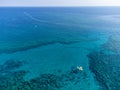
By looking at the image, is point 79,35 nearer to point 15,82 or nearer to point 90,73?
point 90,73

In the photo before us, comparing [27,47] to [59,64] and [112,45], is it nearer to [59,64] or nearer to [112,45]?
[59,64]

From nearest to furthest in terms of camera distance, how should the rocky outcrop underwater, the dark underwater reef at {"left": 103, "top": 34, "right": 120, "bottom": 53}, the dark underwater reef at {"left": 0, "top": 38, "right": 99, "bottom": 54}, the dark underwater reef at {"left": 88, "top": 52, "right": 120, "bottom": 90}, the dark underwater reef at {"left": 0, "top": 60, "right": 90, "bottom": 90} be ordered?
the dark underwater reef at {"left": 0, "top": 60, "right": 90, "bottom": 90}
the dark underwater reef at {"left": 88, "top": 52, "right": 120, "bottom": 90}
the rocky outcrop underwater
the dark underwater reef at {"left": 103, "top": 34, "right": 120, "bottom": 53}
the dark underwater reef at {"left": 0, "top": 38, "right": 99, "bottom": 54}

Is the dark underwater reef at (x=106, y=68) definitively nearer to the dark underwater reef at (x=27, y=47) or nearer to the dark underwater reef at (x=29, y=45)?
the dark underwater reef at (x=29, y=45)

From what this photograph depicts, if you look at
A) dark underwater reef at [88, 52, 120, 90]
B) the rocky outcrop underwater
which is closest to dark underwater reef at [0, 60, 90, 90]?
dark underwater reef at [88, 52, 120, 90]

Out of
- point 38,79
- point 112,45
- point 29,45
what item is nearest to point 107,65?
point 112,45

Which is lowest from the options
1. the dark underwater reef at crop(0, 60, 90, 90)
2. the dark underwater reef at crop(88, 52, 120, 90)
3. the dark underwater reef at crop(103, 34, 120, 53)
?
the dark underwater reef at crop(0, 60, 90, 90)

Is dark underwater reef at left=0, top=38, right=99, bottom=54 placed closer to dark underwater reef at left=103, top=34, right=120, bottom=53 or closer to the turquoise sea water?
the turquoise sea water

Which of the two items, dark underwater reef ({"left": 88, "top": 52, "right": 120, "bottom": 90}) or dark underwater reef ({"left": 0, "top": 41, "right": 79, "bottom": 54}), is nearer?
dark underwater reef ({"left": 88, "top": 52, "right": 120, "bottom": 90})
